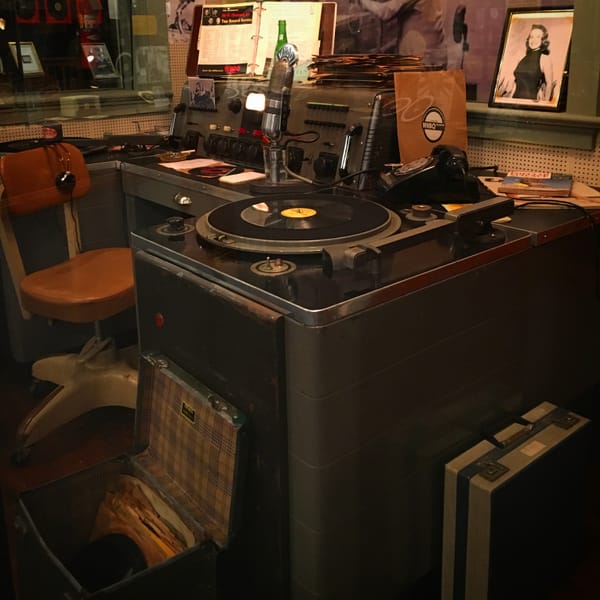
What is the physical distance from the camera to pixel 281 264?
132 cm

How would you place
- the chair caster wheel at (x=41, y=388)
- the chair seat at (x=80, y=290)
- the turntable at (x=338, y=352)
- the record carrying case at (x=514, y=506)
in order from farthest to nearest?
the chair caster wheel at (x=41, y=388) < the chair seat at (x=80, y=290) < the record carrying case at (x=514, y=506) < the turntable at (x=338, y=352)

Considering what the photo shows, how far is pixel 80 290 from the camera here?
218 cm

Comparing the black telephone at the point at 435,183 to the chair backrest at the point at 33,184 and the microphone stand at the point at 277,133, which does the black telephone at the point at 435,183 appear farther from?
the chair backrest at the point at 33,184

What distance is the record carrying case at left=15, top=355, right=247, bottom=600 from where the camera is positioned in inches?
49.5

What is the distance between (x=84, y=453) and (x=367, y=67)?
1.47 m

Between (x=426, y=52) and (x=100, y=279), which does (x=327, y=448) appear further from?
(x=426, y=52)

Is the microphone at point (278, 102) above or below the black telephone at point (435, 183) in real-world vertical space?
above

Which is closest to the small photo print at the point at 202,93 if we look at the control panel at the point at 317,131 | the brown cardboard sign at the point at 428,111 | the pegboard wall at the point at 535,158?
the control panel at the point at 317,131

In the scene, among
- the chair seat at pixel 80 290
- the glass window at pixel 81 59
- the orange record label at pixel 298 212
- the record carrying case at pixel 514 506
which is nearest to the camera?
the record carrying case at pixel 514 506

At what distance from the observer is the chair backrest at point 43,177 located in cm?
220

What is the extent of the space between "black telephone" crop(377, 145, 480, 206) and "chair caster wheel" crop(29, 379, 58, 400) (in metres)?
1.44

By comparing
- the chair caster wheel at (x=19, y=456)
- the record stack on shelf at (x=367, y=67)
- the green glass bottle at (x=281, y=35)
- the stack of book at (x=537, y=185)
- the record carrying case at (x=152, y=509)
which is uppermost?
the green glass bottle at (x=281, y=35)

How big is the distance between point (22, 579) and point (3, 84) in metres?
1.99

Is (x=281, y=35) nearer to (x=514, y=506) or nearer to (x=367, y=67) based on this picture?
(x=367, y=67)
